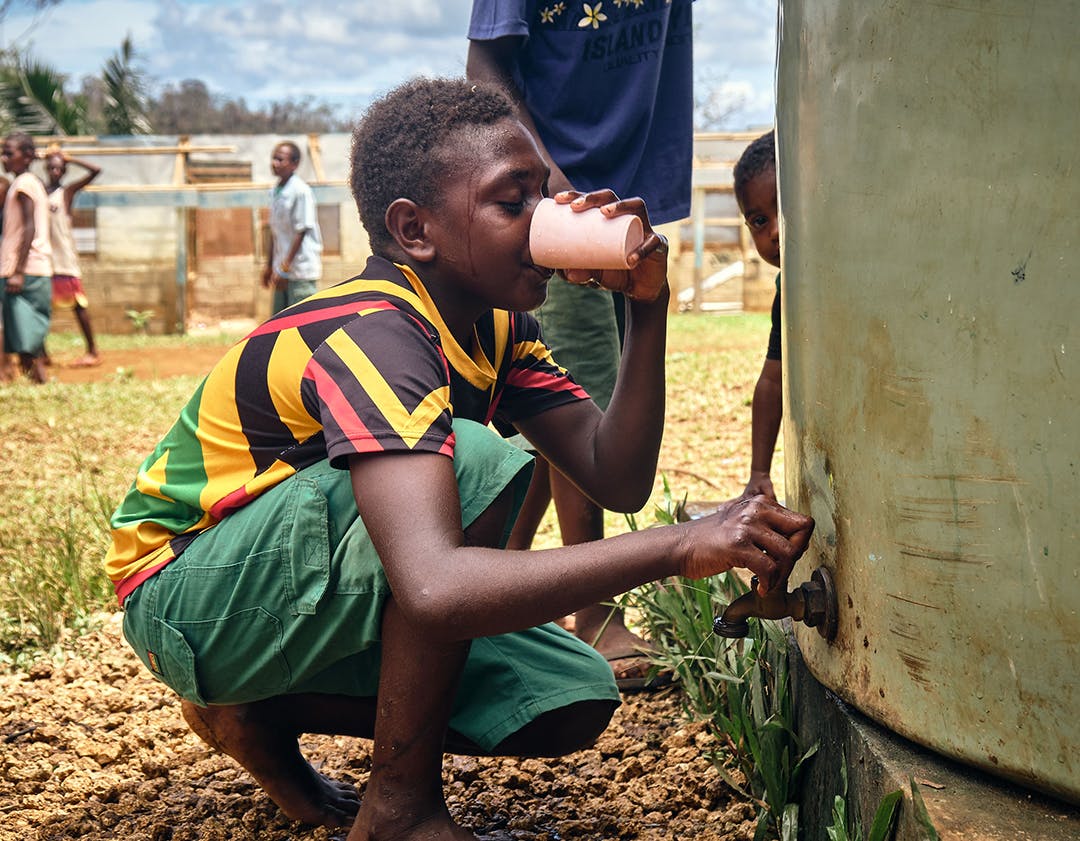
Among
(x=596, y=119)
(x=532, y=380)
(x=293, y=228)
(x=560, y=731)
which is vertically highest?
(x=596, y=119)

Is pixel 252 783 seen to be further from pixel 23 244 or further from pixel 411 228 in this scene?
pixel 23 244

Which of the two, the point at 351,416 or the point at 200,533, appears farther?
the point at 200,533

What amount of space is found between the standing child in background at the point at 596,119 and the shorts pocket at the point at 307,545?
37.3 inches

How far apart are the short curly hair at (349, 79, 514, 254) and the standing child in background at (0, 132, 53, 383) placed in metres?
7.52

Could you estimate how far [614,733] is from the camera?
87.5 inches

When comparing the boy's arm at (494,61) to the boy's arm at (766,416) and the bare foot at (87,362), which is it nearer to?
the boy's arm at (766,416)

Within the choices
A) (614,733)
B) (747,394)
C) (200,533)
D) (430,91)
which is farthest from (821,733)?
(747,394)

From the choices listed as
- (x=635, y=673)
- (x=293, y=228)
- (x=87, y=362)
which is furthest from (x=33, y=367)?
(x=635, y=673)

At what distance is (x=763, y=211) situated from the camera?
286 cm

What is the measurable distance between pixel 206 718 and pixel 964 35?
146 centimetres

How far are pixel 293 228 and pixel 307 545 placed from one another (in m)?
7.52

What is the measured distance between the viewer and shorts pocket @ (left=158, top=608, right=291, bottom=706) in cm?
162

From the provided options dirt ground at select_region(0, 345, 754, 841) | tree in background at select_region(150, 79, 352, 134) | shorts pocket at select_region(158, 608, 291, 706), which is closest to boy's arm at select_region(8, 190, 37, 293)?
dirt ground at select_region(0, 345, 754, 841)

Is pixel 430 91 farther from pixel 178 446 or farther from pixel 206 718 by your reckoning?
pixel 206 718
